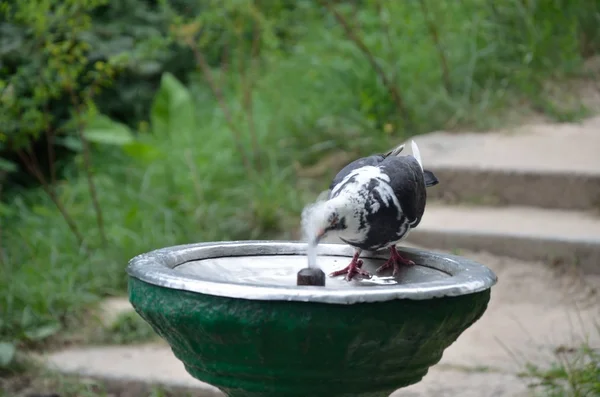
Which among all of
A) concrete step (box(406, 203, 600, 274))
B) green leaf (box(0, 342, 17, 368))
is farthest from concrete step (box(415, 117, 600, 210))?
green leaf (box(0, 342, 17, 368))

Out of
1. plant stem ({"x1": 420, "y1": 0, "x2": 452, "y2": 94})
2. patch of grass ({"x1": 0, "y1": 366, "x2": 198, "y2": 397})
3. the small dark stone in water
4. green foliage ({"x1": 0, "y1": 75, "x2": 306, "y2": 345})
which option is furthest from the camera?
plant stem ({"x1": 420, "y1": 0, "x2": 452, "y2": 94})

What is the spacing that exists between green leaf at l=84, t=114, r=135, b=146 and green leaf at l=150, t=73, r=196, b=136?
0.33 metres

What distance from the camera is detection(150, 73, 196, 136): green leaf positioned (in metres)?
5.93

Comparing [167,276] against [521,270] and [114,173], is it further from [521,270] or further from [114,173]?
[114,173]

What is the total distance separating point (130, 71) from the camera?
6.33 meters

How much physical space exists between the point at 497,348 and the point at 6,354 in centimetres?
202

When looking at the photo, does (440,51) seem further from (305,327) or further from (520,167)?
(305,327)

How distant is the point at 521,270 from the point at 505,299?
0.62 ft

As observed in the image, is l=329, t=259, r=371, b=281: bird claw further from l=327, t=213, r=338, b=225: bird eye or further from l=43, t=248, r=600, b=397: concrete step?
l=43, t=248, r=600, b=397: concrete step

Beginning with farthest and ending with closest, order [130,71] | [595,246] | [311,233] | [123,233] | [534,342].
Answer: [130,71] < [123,233] < [595,246] < [534,342] < [311,233]

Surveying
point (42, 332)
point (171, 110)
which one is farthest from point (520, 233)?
point (171, 110)

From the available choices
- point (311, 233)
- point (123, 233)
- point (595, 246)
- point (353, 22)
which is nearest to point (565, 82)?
point (353, 22)

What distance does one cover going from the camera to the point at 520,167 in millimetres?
4398

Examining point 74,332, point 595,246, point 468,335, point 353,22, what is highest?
point 353,22
